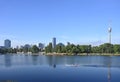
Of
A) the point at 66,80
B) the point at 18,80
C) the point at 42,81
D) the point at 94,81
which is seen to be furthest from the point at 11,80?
the point at 94,81

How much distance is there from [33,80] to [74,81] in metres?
7.14

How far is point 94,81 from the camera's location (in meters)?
47.8

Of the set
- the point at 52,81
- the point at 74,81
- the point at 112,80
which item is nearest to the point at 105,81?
the point at 112,80

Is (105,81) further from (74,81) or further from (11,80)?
(11,80)

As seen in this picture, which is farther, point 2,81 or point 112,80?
point 112,80

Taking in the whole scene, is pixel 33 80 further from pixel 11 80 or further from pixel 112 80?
pixel 112 80

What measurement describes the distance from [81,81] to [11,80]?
Answer: 1218 cm

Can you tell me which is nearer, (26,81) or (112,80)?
(26,81)

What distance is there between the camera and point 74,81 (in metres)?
47.8

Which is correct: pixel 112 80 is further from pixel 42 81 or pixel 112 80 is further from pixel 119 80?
pixel 42 81

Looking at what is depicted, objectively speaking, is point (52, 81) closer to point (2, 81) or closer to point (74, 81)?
point (74, 81)

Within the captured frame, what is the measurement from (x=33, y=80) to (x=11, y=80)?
3833 millimetres

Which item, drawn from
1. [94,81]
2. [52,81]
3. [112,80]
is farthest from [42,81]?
[112,80]

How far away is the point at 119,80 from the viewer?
1939 inches
